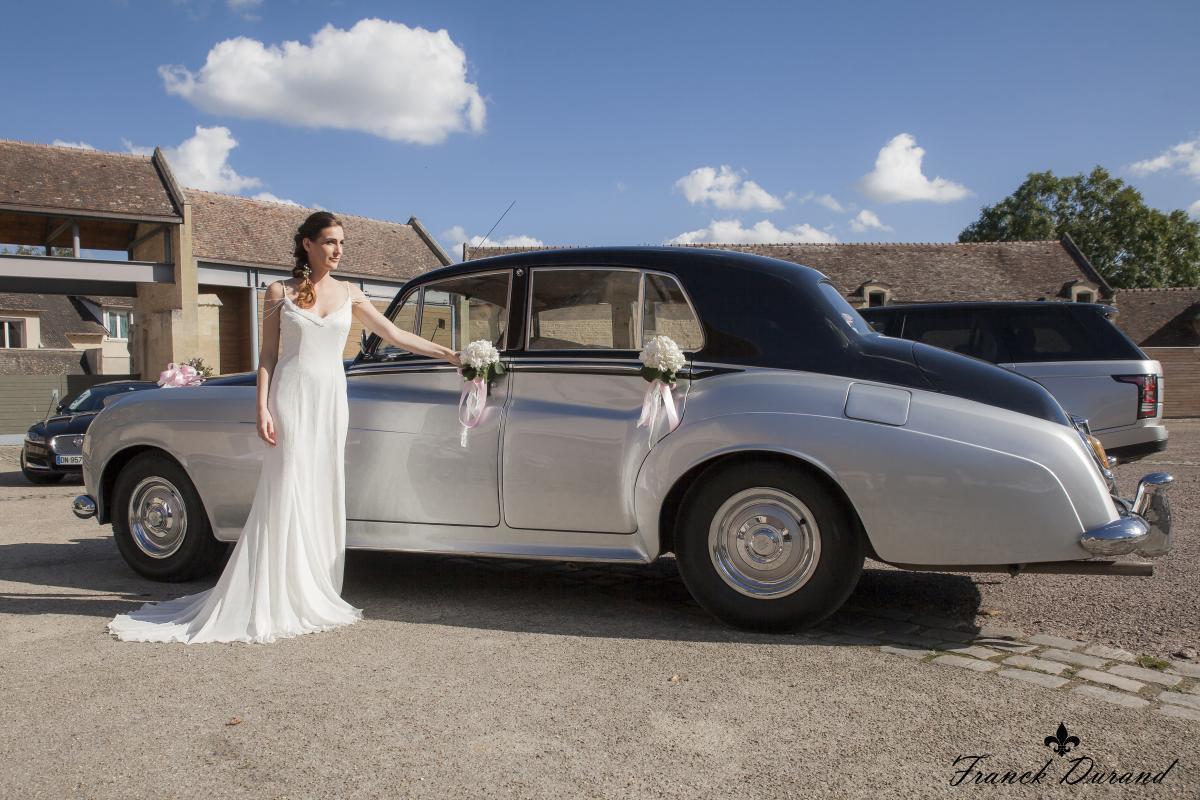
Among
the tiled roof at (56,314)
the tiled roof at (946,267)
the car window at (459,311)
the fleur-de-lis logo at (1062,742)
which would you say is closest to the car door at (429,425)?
the car window at (459,311)

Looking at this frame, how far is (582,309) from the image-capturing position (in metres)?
4.74

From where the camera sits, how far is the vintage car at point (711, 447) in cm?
390

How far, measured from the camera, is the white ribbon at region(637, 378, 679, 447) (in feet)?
14.1

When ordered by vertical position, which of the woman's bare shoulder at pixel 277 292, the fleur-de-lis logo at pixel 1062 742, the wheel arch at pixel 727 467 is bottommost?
the fleur-de-lis logo at pixel 1062 742

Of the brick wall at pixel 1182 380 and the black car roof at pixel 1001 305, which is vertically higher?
the black car roof at pixel 1001 305

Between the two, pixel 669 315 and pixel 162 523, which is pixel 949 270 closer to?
pixel 669 315

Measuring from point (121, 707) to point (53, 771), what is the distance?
1.88 ft

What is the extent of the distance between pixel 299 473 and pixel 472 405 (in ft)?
3.05

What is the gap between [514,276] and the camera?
16.1 ft

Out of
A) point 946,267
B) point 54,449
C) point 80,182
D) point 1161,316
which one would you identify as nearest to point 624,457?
point 54,449

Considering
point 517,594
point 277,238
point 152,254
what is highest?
point 277,238

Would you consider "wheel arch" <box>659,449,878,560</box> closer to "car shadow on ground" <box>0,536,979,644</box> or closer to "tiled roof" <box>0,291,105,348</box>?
"car shadow on ground" <box>0,536,979,644</box>

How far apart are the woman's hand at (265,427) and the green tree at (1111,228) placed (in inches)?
2886

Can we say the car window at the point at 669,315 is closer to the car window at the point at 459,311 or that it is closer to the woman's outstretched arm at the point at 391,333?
the car window at the point at 459,311
